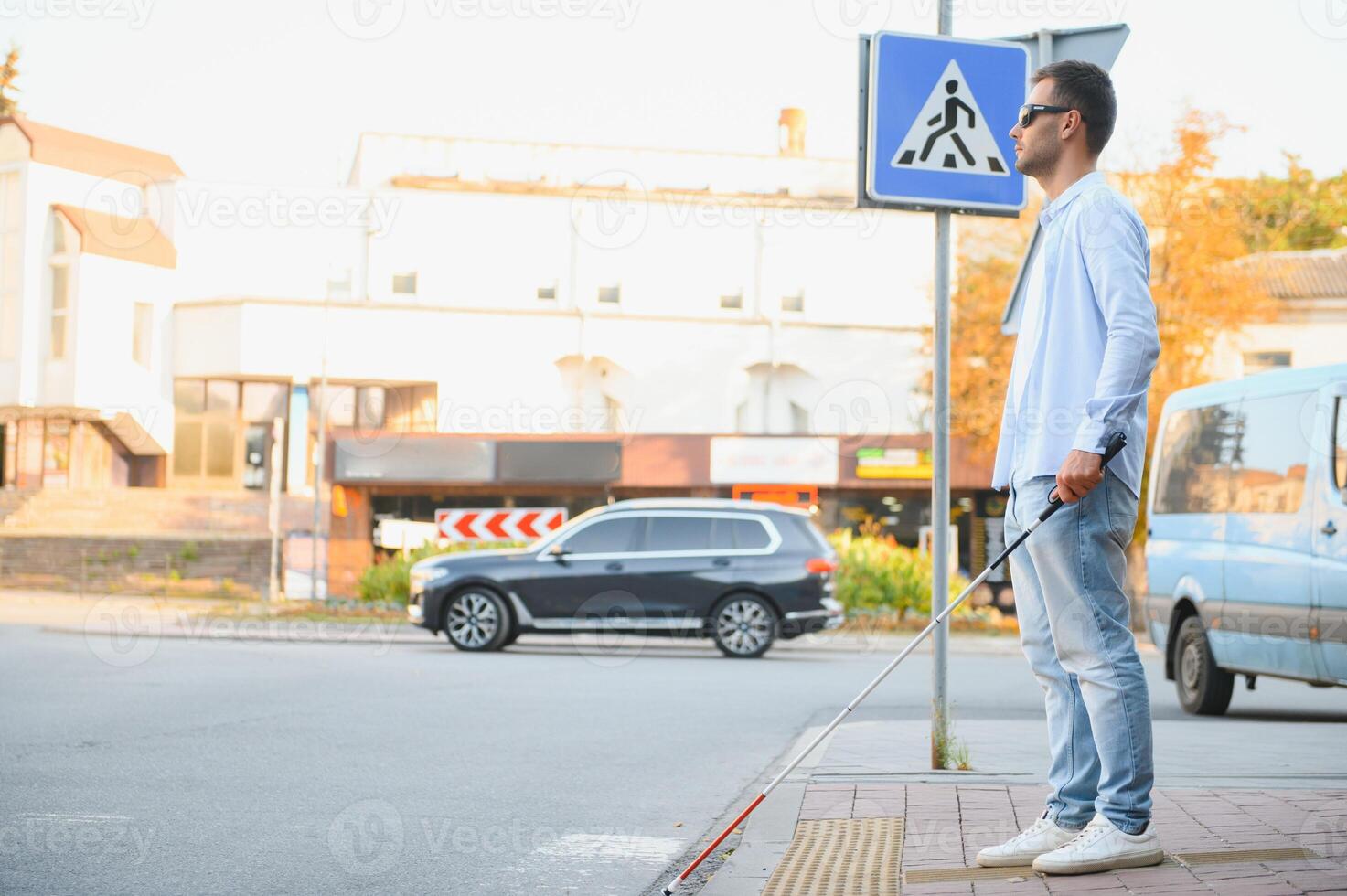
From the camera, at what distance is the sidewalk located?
177 inches

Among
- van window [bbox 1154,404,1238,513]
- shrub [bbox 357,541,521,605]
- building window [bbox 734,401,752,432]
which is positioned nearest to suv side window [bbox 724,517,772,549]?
van window [bbox 1154,404,1238,513]

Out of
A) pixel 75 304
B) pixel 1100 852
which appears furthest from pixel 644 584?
pixel 75 304

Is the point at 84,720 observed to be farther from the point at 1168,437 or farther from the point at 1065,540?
the point at 1168,437

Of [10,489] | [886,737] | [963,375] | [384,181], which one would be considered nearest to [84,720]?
[886,737]

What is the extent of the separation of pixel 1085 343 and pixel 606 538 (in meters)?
14.3

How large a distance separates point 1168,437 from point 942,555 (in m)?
5.90

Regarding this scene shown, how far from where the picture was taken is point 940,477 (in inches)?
297

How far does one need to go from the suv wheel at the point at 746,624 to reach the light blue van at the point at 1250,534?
6215 millimetres

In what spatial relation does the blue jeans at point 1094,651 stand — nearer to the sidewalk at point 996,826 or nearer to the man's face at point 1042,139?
the sidewalk at point 996,826

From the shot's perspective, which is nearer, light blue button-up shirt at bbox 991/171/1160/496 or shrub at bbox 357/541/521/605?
light blue button-up shirt at bbox 991/171/1160/496

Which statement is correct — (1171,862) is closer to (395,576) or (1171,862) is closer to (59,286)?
(395,576)

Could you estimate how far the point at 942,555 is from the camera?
7449 mm

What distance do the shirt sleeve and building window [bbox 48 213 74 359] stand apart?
46.6 m

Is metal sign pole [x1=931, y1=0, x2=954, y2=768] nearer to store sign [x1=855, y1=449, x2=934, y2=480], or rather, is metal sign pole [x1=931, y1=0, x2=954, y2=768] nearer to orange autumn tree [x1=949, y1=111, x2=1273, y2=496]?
orange autumn tree [x1=949, y1=111, x2=1273, y2=496]
